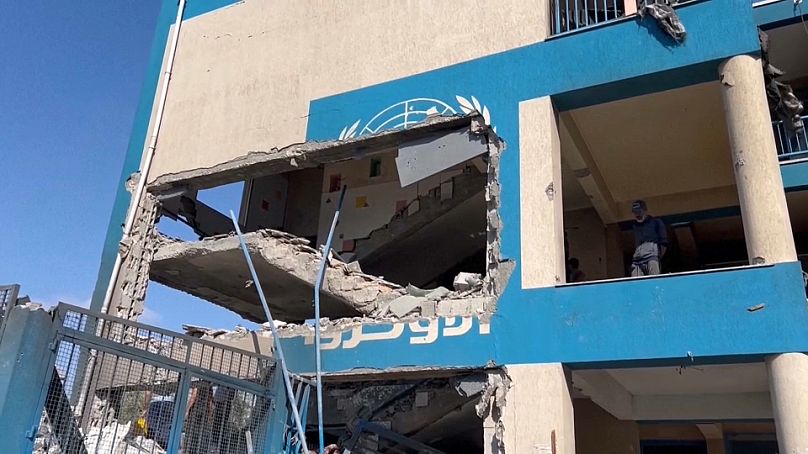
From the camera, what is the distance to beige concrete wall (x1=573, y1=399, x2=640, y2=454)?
11883mm

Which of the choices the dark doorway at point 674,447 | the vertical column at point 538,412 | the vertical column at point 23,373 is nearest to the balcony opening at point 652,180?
the vertical column at point 538,412

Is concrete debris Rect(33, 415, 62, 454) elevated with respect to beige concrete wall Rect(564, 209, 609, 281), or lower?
lower

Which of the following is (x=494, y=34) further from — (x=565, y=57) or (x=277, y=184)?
(x=277, y=184)

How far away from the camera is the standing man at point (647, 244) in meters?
9.13

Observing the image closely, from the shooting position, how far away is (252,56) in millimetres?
13172

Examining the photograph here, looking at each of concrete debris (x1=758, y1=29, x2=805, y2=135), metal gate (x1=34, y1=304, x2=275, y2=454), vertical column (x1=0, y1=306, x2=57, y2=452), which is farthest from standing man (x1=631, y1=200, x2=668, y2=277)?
vertical column (x1=0, y1=306, x2=57, y2=452)

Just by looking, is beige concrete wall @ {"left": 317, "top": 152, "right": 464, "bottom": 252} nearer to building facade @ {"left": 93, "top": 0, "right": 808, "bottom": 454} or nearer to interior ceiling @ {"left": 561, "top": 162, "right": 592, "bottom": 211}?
building facade @ {"left": 93, "top": 0, "right": 808, "bottom": 454}

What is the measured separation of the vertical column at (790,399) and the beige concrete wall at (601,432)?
532cm

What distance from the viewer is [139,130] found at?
13961mm

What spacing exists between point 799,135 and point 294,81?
866 centimetres

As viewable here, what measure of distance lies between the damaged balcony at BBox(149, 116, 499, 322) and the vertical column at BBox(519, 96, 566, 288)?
0.45m

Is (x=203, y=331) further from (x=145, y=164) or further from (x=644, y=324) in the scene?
(x=644, y=324)

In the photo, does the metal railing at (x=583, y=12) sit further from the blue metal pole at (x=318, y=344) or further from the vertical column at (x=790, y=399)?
the vertical column at (x=790, y=399)

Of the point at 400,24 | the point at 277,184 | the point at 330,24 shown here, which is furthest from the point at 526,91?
the point at 277,184
